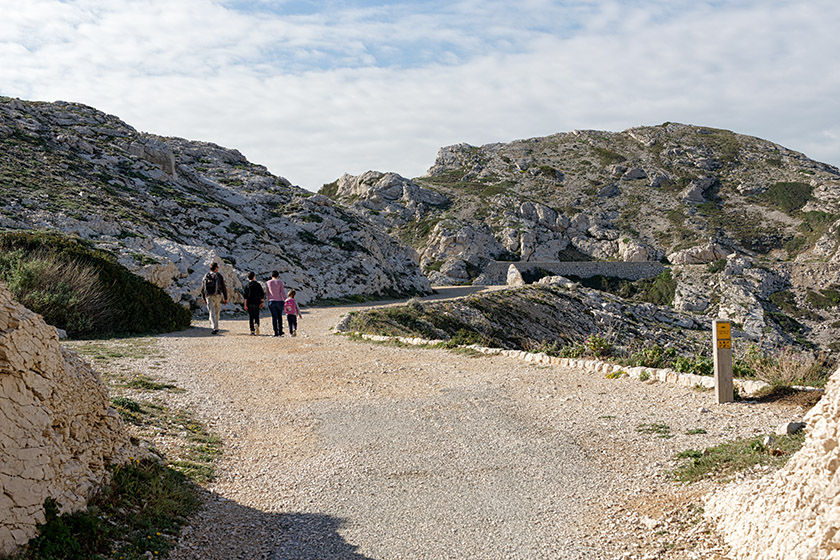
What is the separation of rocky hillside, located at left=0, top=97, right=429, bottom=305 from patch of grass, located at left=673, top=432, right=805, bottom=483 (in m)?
17.5

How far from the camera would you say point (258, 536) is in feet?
16.5

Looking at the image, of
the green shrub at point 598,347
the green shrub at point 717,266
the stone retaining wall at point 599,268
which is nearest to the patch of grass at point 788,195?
the green shrub at point 717,266

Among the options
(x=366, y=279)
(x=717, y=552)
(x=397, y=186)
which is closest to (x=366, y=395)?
(x=717, y=552)

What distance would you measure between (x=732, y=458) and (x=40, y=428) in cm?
557

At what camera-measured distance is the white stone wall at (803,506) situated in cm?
310

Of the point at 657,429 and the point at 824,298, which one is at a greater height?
the point at 824,298

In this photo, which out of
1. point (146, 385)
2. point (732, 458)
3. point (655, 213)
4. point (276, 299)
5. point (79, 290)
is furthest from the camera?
point (655, 213)

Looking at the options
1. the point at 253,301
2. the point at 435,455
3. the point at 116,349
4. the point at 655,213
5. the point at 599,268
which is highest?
the point at 655,213

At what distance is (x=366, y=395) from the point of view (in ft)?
32.4

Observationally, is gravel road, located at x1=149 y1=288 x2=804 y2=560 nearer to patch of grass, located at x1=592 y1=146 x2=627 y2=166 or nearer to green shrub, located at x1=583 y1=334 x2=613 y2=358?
green shrub, located at x1=583 y1=334 x2=613 y2=358

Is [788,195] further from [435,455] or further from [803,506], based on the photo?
[803,506]

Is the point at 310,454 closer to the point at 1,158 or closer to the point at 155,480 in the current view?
the point at 155,480

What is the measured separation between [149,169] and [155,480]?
32960 mm

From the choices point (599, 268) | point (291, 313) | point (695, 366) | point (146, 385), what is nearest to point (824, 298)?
point (599, 268)
